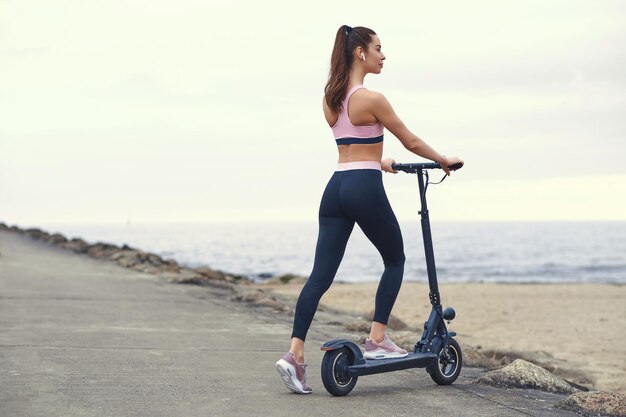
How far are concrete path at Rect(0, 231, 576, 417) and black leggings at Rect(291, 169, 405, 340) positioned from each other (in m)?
0.63

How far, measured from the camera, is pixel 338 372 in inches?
234

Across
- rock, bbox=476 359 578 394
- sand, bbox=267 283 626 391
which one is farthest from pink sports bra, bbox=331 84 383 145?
sand, bbox=267 283 626 391

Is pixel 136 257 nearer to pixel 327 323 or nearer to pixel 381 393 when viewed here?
pixel 327 323

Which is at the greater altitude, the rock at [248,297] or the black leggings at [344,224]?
the black leggings at [344,224]

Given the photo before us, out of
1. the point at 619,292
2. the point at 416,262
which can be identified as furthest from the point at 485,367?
the point at 416,262

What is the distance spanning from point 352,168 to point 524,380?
2079 mm

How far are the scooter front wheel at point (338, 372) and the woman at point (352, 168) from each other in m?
0.20

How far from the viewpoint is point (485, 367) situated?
26.2 ft

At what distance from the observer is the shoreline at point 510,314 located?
11.3 metres

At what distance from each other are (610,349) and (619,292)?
14671mm

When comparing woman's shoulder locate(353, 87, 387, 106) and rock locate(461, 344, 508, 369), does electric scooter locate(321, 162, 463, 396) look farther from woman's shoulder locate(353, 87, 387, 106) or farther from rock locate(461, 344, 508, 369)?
rock locate(461, 344, 508, 369)

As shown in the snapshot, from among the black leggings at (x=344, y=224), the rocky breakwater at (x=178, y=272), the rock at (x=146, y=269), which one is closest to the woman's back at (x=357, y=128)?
the black leggings at (x=344, y=224)

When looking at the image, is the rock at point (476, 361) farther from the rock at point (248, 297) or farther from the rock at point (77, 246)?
the rock at point (77, 246)

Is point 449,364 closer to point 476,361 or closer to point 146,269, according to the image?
point 476,361
